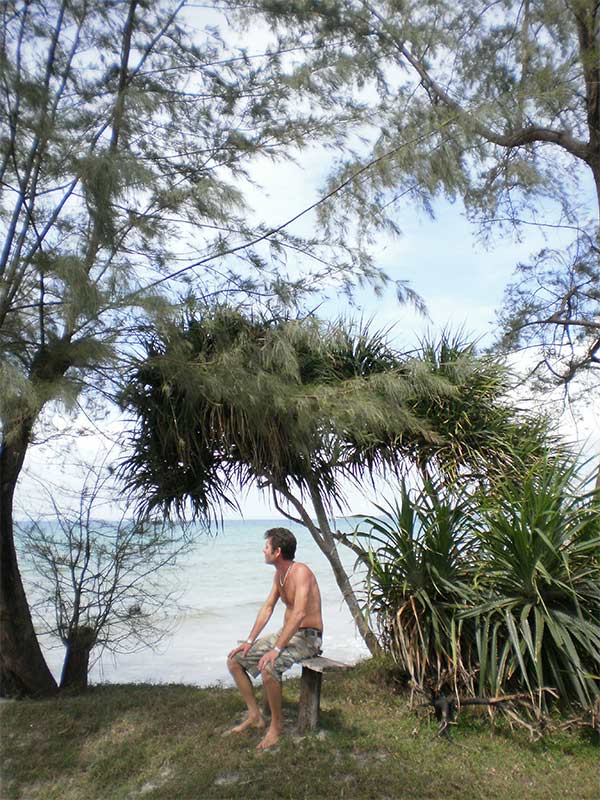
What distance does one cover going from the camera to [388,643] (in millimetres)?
6496

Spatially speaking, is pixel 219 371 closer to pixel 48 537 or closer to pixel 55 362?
pixel 55 362

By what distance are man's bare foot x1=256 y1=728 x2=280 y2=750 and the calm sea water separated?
2.34 m

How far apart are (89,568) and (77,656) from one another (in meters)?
0.79

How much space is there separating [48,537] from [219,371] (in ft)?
8.29

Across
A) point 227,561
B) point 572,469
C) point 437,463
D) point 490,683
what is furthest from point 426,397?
point 227,561

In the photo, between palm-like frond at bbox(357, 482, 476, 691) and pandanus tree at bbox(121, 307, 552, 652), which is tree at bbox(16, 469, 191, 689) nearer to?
pandanus tree at bbox(121, 307, 552, 652)

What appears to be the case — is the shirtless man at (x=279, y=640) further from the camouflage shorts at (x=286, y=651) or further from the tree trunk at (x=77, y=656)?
the tree trunk at (x=77, y=656)

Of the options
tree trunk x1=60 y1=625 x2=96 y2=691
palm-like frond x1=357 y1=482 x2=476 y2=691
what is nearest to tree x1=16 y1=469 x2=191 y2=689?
tree trunk x1=60 y1=625 x2=96 y2=691

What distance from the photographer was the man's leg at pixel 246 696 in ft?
17.6

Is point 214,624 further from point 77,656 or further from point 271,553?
point 271,553

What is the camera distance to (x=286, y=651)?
5172 millimetres

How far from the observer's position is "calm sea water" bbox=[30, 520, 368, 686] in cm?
1224

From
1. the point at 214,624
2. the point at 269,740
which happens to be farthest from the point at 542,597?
the point at 214,624

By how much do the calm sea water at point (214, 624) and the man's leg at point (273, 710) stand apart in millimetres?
2287
